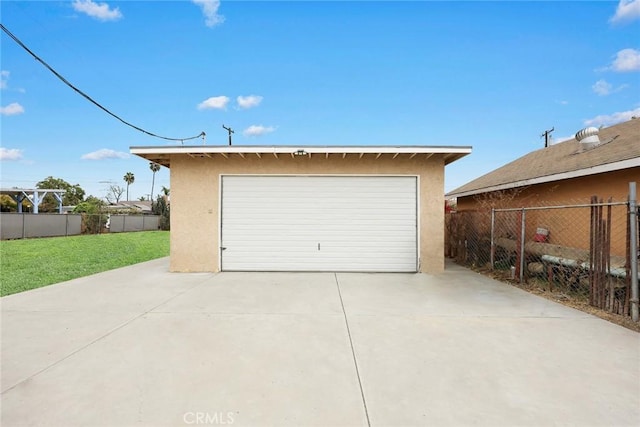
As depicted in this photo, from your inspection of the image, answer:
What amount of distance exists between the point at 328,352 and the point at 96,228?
27255mm

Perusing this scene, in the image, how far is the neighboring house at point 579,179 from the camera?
620 cm

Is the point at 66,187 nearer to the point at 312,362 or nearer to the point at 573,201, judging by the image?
the point at 312,362

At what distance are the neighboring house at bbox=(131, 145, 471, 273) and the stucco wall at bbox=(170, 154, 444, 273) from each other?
0.03 metres

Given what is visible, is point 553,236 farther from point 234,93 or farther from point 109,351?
point 234,93

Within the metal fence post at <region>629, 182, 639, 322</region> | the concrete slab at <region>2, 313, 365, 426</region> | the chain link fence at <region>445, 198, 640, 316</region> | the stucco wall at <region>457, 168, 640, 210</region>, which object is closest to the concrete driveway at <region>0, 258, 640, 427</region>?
the concrete slab at <region>2, 313, 365, 426</region>

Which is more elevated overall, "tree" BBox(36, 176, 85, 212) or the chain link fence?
"tree" BBox(36, 176, 85, 212)

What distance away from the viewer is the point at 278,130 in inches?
635

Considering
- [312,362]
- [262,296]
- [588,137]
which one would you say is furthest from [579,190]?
[312,362]

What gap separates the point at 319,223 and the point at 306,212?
0.46 metres

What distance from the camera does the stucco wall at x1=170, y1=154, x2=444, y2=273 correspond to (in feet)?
26.3

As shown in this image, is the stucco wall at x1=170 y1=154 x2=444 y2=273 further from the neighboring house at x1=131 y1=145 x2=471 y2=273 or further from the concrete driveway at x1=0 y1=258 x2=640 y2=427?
the concrete driveway at x1=0 y1=258 x2=640 y2=427

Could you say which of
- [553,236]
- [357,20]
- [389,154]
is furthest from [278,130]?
[553,236]

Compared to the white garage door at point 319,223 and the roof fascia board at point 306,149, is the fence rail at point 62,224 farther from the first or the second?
the white garage door at point 319,223

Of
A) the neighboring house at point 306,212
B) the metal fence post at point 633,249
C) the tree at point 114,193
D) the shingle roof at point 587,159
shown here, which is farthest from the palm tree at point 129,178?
the metal fence post at point 633,249
